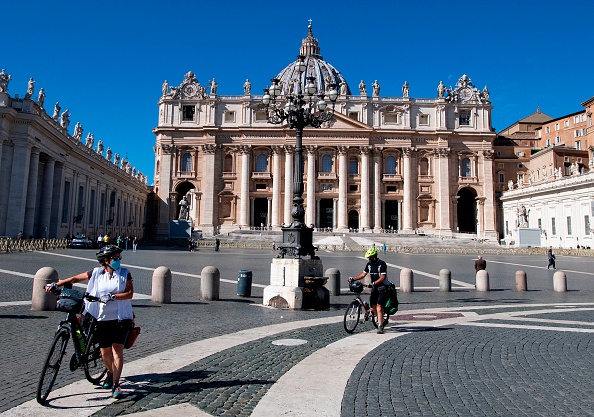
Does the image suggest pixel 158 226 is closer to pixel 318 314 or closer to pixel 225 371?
pixel 318 314

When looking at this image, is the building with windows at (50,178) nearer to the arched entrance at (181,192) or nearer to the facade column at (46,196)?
the facade column at (46,196)

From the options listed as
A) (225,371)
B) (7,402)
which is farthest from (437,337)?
(7,402)

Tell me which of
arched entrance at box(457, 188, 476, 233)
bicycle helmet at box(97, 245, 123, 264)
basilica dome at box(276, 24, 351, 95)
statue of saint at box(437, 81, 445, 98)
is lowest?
bicycle helmet at box(97, 245, 123, 264)

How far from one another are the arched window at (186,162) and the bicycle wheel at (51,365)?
6522 centimetres

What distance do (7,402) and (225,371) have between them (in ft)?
7.53

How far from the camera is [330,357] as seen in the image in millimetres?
6637

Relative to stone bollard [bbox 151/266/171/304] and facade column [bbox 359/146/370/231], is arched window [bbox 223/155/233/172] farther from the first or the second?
stone bollard [bbox 151/266/171/304]

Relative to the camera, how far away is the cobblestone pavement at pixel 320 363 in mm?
4652

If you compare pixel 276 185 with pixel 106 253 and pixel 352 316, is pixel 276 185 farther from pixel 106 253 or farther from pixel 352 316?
pixel 106 253

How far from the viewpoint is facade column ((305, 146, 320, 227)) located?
6600 centimetres

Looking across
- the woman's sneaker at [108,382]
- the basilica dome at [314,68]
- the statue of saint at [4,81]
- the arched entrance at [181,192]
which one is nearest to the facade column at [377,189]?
the basilica dome at [314,68]

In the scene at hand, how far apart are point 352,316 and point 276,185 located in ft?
191

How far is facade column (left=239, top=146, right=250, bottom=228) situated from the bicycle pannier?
198ft

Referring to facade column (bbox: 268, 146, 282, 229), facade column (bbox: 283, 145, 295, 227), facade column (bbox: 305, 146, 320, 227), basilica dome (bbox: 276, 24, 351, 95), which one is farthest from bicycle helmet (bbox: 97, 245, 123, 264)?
basilica dome (bbox: 276, 24, 351, 95)
